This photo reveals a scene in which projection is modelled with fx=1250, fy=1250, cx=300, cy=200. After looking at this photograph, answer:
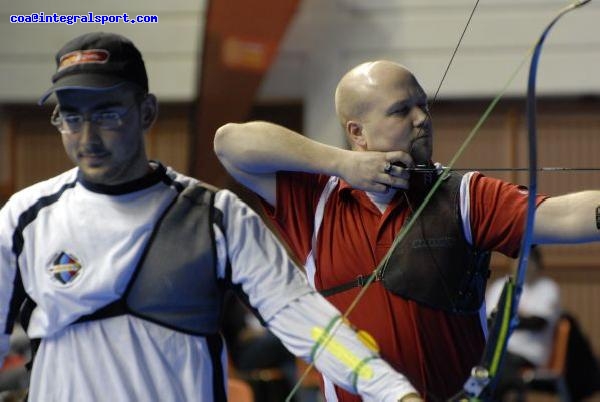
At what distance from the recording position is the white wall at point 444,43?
8445mm

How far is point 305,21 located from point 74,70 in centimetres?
662

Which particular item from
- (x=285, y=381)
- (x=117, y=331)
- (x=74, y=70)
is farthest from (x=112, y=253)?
(x=285, y=381)

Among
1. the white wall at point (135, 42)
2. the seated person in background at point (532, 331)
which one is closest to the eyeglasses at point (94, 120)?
the seated person in background at point (532, 331)

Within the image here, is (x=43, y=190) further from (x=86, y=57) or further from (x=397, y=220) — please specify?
(x=397, y=220)

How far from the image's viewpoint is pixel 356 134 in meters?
2.83

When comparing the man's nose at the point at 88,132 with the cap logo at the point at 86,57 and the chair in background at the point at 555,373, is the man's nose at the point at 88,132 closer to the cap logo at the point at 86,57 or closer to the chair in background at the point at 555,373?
the cap logo at the point at 86,57

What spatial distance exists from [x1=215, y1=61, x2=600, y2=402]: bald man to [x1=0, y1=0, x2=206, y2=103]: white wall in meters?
6.12

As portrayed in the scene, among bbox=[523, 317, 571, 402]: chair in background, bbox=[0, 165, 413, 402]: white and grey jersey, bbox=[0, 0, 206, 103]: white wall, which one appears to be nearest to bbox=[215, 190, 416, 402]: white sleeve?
bbox=[0, 165, 413, 402]: white and grey jersey

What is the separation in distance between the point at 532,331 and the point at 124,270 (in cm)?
495

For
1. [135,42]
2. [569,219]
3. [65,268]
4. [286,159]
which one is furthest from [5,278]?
[135,42]

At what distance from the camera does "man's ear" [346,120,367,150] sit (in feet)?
9.20

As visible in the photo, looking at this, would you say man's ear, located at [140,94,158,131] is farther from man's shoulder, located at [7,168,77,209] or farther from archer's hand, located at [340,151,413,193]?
archer's hand, located at [340,151,413,193]

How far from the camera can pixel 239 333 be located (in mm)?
7289

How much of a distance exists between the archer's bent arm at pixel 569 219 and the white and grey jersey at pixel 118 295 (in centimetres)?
65
